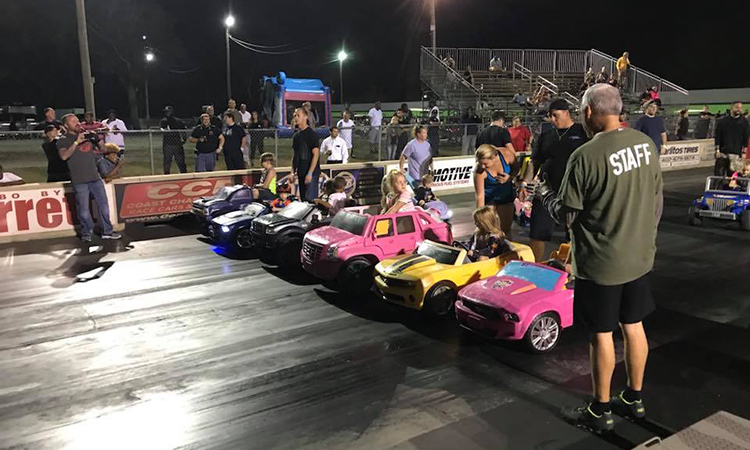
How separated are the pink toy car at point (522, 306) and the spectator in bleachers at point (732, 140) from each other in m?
10.1

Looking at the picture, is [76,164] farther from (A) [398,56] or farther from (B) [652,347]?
(A) [398,56]

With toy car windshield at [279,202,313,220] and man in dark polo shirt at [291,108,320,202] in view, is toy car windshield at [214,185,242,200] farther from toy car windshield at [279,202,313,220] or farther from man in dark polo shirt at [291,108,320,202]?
toy car windshield at [279,202,313,220]

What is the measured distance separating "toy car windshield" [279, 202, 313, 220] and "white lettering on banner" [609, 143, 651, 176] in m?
6.85

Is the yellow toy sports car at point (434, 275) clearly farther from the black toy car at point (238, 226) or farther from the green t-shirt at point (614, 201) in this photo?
the black toy car at point (238, 226)

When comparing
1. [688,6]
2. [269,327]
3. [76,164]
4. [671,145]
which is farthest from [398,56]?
[269,327]

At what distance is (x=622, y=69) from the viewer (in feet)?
105

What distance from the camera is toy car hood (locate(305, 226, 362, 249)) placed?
8.42 metres

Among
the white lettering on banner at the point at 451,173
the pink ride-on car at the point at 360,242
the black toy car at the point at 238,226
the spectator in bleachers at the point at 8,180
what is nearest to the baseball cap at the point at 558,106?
the pink ride-on car at the point at 360,242

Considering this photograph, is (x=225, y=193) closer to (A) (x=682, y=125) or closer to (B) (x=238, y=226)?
(B) (x=238, y=226)

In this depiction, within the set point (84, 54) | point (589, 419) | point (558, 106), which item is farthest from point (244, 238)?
point (84, 54)

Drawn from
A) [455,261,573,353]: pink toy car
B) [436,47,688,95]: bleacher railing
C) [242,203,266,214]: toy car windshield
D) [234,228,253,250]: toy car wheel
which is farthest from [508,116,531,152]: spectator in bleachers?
[436,47,688,95]: bleacher railing

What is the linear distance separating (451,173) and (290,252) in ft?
34.2

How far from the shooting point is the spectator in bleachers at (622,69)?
3165 centimetres

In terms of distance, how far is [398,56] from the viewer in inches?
2958
